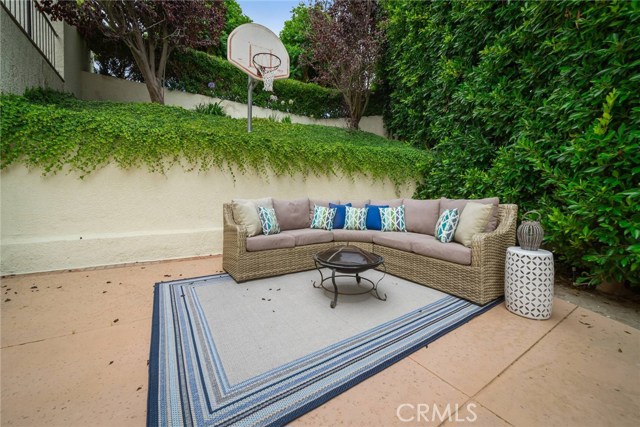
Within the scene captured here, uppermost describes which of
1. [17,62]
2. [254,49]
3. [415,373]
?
[254,49]

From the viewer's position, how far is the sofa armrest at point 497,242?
248cm

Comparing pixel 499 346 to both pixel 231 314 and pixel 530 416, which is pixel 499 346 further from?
pixel 231 314

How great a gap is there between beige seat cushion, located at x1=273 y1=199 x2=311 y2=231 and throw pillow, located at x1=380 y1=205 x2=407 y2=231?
1.10 m

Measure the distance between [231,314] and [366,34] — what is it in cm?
793

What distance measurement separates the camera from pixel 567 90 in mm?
2873

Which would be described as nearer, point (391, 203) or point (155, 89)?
point (391, 203)

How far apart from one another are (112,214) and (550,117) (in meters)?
5.55

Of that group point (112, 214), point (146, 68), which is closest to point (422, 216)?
point (112, 214)

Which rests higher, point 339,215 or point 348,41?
point 348,41

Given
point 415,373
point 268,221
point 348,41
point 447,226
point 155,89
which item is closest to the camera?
point 415,373

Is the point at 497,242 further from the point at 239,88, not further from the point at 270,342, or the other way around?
the point at 239,88

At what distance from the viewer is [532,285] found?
2211 millimetres

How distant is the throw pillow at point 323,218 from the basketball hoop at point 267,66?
2810 mm

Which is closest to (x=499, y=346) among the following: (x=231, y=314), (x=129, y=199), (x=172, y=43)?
(x=231, y=314)
